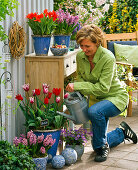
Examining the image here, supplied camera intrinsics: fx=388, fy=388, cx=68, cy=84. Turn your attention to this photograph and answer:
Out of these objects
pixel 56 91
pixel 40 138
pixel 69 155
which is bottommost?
pixel 69 155

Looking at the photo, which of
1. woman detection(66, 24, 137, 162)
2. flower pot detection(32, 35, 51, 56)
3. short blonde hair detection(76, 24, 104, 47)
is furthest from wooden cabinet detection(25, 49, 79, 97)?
short blonde hair detection(76, 24, 104, 47)

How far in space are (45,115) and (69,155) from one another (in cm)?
45

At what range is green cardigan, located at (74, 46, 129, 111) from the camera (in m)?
3.75

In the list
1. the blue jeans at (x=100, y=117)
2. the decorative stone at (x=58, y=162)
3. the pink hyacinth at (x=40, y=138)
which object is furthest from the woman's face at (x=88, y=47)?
the decorative stone at (x=58, y=162)

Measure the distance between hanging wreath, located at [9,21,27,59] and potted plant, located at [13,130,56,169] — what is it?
75 cm

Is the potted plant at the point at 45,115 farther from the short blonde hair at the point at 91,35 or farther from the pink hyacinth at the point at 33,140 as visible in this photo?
the short blonde hair at the point at 91,35

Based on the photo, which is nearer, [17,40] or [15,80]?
[17,40]

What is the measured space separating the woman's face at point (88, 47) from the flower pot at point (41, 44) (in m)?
0.40

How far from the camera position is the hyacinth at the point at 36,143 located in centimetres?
349

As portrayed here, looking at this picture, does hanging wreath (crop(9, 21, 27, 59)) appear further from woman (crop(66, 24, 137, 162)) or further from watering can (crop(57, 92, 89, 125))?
watering can (crop(57, 92, 89, 125))

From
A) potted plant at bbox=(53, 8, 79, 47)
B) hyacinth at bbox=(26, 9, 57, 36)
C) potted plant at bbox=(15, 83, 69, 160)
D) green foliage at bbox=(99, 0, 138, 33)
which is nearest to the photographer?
potted plant at bbox=(15, 83, 69, 160)

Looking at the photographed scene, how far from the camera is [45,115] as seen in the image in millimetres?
3734

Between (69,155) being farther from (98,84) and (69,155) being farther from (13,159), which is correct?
(13,159)

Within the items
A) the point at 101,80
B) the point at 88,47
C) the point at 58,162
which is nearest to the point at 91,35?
the point at 88,47
